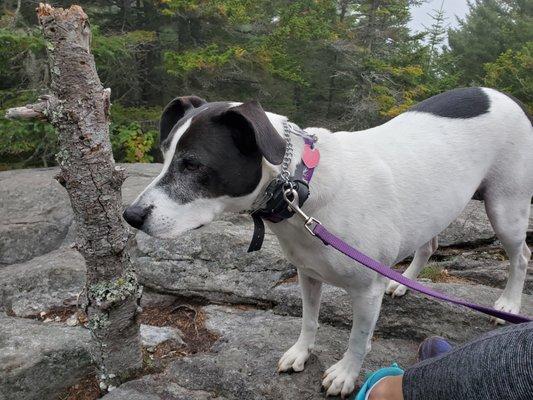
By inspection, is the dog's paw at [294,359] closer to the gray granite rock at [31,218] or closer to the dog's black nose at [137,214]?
the dog's black nose at [137,214]

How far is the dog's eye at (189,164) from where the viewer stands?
7.41 ft

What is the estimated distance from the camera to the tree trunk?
90.0 inches

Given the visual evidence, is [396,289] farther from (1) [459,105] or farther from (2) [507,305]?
(1) [459,105]

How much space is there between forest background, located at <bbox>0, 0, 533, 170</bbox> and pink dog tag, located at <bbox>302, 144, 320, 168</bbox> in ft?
22.3

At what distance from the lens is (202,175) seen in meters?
2.27

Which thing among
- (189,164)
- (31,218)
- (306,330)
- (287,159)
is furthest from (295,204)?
(31,218)

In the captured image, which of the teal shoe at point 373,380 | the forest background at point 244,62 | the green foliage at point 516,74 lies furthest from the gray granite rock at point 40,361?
the green foliage at point 516,74

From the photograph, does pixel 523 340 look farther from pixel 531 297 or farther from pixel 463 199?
pixel 531 297

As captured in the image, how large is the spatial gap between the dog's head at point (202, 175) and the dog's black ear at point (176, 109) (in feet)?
1.47

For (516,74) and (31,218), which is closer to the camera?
(31,218)

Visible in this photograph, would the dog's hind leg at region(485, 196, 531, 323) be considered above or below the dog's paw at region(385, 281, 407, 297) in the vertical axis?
above

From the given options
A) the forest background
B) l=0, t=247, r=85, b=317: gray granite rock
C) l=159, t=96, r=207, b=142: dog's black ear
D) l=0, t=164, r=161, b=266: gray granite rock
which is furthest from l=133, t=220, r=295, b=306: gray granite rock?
the forest background

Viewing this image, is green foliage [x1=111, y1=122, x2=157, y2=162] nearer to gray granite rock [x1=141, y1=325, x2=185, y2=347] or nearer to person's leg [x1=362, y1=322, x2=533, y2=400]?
gray granite rock [x1=141, y1=325, x2=185, y2=347]

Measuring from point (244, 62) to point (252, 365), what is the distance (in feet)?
42.1
